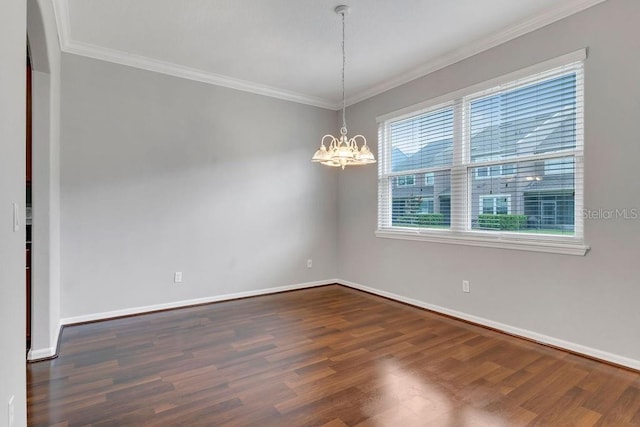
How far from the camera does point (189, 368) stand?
264 cm

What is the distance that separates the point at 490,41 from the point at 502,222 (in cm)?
180

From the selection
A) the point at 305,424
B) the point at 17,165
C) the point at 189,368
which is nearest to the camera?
the point at 17,165

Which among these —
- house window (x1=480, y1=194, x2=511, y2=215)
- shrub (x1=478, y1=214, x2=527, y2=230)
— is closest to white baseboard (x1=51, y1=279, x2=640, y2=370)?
shrub (x1=478, y1=214, x2=527, y2=230)

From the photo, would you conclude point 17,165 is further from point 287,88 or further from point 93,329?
point 287,88

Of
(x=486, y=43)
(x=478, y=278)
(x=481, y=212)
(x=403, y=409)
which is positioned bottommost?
(x=403, y=409)

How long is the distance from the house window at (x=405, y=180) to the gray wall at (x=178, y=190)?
4.20 feet

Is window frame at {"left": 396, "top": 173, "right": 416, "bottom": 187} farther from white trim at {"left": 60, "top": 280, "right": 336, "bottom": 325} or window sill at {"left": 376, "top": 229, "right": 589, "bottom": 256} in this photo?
white trim at {"left": 60, "top": 280, "right": 336, "bottom": 325}

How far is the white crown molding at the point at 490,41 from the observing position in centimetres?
287

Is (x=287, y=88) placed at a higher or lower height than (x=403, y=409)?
higher

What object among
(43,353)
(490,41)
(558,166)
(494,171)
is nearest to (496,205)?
(494,171)

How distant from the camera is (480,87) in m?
3.59

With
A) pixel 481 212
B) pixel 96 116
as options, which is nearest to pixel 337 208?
pixel 481 212

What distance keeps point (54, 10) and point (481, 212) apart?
430cm

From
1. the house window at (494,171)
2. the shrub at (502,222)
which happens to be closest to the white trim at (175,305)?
the shrub at (502,222)
